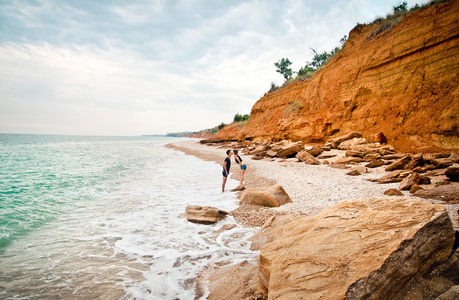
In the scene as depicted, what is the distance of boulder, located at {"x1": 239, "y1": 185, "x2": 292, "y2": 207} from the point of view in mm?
6195

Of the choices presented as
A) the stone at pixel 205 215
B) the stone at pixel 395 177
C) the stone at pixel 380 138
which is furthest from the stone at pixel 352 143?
the stone at pixel 205 215

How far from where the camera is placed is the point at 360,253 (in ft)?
6.91

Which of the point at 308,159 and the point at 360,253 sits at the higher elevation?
the point at 360,253

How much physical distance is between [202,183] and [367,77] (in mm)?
14734

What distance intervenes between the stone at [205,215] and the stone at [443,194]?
192 inches

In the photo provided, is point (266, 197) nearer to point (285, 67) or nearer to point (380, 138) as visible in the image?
point (380, 138)

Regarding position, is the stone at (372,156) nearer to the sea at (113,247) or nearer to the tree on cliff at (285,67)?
the sea at (113,247)

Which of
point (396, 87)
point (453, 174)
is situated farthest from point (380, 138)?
point (453, 174)

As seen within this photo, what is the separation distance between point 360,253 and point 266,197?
4.17m

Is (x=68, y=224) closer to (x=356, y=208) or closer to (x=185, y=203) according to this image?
(x=185, y=203)

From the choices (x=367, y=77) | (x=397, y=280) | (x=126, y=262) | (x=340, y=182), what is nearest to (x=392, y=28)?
(x=367, y=77)

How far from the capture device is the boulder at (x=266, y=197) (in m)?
6.20

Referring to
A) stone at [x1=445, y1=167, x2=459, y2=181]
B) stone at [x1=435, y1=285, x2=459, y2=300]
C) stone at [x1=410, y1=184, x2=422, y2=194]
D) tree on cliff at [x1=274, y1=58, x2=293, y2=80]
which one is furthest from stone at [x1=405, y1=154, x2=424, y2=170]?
tree on cliff at [x1=274, y1=58, x2=293, y2=80]

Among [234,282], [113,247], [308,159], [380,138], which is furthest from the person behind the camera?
[380,138]
